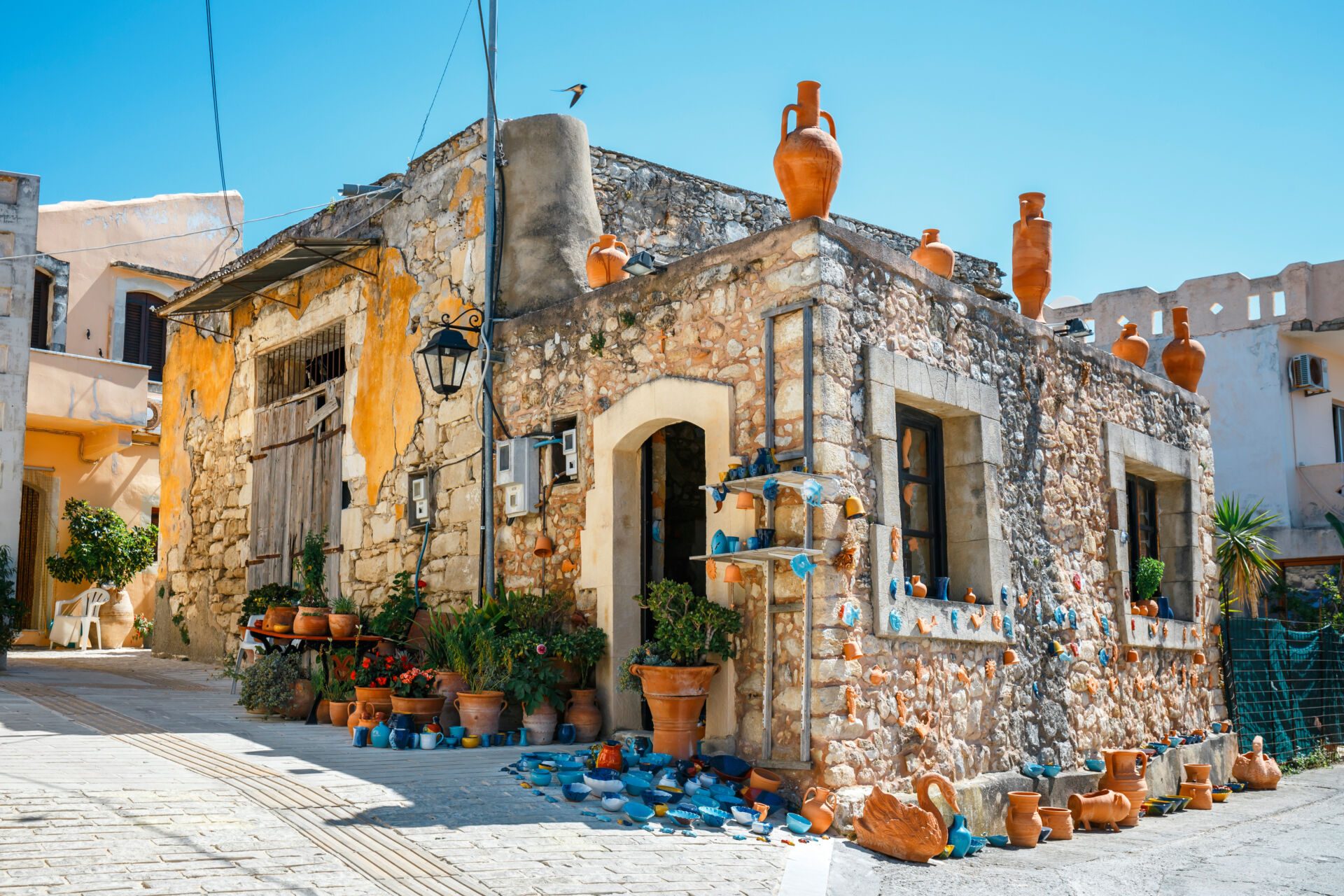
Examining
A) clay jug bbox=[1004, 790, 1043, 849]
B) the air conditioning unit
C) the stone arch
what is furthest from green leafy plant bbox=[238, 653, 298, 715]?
the air conditioning unit

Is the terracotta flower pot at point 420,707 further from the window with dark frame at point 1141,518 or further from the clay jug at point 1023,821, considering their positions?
the window with dark frame at point 1141,518

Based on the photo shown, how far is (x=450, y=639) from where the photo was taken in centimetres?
759

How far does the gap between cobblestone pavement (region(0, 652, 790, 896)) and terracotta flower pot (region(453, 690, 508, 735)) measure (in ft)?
0.66

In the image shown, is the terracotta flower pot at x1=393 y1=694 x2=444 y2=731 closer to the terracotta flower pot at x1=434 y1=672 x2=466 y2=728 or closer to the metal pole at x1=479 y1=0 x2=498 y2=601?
the terracotta flower pot at x1=434 y1=672 x2=466 y2=728

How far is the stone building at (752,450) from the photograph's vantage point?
251 inches

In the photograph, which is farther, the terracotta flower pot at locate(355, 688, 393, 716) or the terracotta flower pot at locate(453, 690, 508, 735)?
the terracotta flower pot at locate(355, 688, 393, 716)

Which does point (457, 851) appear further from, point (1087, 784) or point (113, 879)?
point (1087, 784)

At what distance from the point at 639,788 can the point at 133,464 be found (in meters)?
13.8

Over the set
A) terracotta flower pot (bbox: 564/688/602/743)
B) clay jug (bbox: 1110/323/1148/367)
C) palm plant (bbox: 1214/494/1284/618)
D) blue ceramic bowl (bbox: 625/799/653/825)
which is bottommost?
blue ceramic bowl (bbox: 625/799/653/825)

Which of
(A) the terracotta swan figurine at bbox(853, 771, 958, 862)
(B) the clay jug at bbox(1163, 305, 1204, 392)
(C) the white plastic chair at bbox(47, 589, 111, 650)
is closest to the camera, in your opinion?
(A) the terracotta swan figurine at bbox(853, 771, 958, 862)

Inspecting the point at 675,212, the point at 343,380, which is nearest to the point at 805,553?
the point at 675,212

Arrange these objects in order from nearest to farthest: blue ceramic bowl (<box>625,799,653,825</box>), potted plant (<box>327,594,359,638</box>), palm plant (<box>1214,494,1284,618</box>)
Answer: blue ceramic bowl (<box>625,799,653,825</box>)
potted plant (<box>327,594,359,638</box>)
palm plant (<box>1214,494,1284,618</box>)

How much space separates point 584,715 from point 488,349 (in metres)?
2.71

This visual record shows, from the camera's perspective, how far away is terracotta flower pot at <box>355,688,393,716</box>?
758 centimetres
